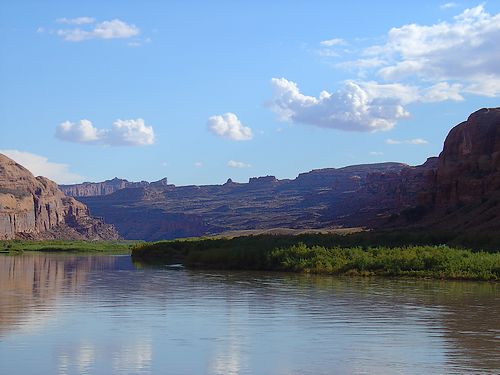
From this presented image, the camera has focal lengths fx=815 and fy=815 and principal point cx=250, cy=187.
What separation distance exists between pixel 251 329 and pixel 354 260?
75.6ft

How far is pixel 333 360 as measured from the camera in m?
14.8

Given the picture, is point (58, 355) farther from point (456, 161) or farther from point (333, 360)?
point (456, 161)

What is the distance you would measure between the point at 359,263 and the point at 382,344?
2431cm

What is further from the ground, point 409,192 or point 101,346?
point 409,192

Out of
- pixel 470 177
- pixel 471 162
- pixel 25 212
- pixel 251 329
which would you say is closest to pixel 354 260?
pixel 251 329

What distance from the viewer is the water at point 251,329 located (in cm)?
1441

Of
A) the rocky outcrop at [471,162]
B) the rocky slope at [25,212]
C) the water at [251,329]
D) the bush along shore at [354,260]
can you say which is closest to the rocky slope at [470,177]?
the rocky outcrop at [471,162]

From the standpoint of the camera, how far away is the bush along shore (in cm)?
3762

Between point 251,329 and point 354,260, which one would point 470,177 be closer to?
point 354,260

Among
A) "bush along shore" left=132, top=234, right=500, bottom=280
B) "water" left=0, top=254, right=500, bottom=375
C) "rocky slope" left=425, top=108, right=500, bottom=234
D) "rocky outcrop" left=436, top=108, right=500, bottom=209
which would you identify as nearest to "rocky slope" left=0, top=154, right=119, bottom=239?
"rocky outcrop" left=436, top=108, right=500, bottom=209

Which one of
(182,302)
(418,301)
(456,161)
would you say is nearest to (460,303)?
(418,301)

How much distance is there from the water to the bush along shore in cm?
Answer: 436

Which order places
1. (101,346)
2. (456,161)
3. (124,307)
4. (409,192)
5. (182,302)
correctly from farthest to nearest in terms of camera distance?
(409,192), (456,161), (182,302), (124,307), (101,346)

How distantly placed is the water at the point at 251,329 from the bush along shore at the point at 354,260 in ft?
14.3
